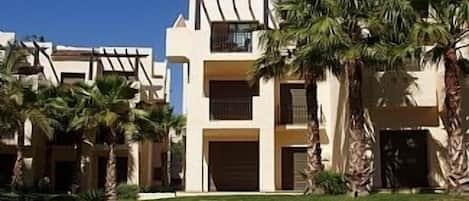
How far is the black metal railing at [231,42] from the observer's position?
32281 millimetres

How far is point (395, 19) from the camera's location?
75.2 ft

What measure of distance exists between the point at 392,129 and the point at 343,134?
2.12 m

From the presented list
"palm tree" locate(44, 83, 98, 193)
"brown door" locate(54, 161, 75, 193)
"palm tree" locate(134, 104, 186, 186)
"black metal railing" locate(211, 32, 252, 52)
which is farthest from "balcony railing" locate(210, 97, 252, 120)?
"brown door" locate(54, 161, 75, 193)

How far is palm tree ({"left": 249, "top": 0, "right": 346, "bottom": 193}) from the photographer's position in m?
23.6

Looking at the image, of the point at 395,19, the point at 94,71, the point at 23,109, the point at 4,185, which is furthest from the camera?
the point at 94,71

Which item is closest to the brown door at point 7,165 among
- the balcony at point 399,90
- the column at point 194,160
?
the column at point 194,160

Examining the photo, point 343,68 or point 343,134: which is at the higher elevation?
point 343,68

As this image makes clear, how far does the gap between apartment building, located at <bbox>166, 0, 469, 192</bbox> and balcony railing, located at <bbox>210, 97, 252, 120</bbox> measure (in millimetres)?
48

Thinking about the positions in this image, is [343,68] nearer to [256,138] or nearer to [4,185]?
[256,138]

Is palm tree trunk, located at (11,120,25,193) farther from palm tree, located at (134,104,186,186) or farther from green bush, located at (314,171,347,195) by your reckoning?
green bush, located at (314,171,347,195)

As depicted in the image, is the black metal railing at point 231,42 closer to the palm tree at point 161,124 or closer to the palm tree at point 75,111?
the palm tree at point 161,124

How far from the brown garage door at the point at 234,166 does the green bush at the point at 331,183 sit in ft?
26.7

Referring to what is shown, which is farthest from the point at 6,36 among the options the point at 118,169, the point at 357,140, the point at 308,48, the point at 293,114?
the point at 357,140

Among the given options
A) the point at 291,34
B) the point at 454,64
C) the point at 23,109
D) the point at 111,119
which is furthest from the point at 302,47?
the point at 23,109
